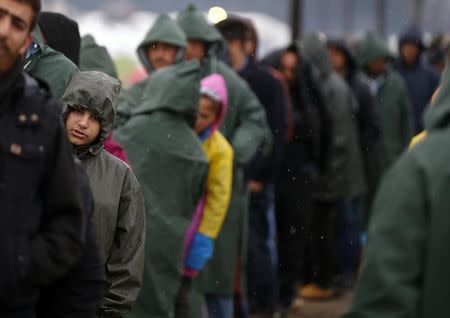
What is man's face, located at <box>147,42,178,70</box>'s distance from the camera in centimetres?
979

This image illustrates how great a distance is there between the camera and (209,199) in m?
8.54

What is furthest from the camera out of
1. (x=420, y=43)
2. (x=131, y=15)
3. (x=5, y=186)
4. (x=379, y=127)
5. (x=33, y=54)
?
(x=131, y=15)

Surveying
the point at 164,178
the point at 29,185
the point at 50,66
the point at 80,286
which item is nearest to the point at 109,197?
the point at 50,66

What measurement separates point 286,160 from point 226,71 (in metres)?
1.85

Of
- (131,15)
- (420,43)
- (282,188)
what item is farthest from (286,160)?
(131,15)

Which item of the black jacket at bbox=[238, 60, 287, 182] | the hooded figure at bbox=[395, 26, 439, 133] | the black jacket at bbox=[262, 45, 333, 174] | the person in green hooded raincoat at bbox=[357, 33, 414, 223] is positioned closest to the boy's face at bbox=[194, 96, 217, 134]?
the black jacket at bbox=[238, 60, 287, 182]

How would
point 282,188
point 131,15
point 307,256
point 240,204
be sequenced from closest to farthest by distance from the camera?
point 240,204, point 282,188, point 307,256, point 131,15

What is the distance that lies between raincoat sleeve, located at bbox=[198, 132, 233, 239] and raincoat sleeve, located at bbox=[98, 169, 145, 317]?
248cm

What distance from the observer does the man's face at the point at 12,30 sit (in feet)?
13.1

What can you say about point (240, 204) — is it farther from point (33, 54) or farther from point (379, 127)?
point (379, 127)

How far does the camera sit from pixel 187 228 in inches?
308

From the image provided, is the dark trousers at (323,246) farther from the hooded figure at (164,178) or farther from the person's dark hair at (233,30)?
the hooded figure at (164,178)

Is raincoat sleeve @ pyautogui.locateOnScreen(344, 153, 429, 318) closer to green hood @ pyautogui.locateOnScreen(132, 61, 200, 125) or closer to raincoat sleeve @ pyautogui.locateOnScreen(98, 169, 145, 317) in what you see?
raincoat sleeve @ pyautogui.locateOnScreen(98, 169, 145, 317)

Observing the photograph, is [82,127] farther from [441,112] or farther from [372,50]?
[372,50]
